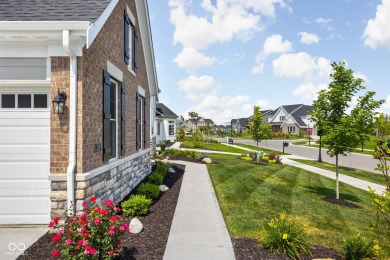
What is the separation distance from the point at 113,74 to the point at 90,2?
186cm

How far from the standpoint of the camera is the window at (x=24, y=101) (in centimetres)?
585

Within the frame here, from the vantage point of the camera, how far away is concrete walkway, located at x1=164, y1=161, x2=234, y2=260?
5.12 metres

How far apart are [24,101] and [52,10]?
2.04m

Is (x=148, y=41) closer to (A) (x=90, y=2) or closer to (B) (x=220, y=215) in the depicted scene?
(A) (x=90, y=2)

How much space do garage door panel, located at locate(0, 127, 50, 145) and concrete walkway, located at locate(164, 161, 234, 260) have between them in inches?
139

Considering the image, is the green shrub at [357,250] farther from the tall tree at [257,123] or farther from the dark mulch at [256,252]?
the tall tree at [257,123]

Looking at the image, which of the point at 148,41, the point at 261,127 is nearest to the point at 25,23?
the point at 148,41

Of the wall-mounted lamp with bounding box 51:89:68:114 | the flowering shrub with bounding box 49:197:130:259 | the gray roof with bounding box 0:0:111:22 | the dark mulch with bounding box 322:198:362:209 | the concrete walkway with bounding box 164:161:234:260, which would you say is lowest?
the dark mulch with bounding box 322:198:362:209

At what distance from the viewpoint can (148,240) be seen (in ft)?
18.4

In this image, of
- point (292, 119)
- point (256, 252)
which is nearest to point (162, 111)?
point (256, 252)

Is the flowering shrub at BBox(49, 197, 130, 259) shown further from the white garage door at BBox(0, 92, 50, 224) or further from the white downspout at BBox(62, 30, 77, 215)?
the white garage door at BBox(0, 92, 50, 224)

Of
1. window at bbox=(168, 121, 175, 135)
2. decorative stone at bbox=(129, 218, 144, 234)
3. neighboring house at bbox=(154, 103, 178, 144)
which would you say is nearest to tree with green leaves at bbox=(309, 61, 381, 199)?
decorative stone at bbox=(129, 218, 144, 234)

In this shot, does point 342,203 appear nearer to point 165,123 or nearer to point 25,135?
point 25,135

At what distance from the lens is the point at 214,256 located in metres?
5.02
